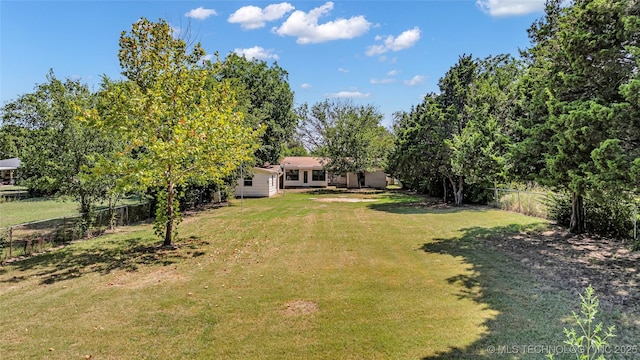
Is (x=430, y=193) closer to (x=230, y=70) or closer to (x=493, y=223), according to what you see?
(x=493, y=223)

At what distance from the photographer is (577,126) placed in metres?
7.59

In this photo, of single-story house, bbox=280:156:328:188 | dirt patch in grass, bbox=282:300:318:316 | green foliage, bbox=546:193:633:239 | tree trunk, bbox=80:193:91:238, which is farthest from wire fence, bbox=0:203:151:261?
single-story house, bbox=280:156:328:188

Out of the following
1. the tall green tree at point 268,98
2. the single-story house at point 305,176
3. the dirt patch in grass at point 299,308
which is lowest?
the dirt patch in grass at point 299,308

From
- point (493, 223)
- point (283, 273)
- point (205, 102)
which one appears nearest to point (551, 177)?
point (493, 223)

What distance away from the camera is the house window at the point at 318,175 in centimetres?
4253

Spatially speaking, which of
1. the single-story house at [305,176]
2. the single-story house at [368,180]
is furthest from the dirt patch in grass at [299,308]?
the single-story house at [305,176]

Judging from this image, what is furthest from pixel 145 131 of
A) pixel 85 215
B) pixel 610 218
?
pixel 610 218

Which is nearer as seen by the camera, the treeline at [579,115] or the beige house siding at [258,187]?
the treeline at [579,115]

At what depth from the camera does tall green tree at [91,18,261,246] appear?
384 inches

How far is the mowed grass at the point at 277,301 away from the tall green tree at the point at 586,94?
2733mm

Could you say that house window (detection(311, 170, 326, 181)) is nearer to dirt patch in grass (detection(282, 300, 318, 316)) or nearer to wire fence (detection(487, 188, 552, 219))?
wire fence (detection(487, 188, 552, 219))

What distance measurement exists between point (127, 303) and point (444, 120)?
1950 centimetres

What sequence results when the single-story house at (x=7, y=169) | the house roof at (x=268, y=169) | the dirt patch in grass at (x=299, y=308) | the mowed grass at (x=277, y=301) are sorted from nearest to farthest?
the mowed grass at (x=277, y=301) < the dirt patch in grass at (x=299, y=308) < the house roof at (x=268, y=169) < the single-story house at (x=7, y=169)

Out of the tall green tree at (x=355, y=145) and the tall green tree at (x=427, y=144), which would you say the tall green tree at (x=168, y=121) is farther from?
the tall green tree at (x=355, y=145)
